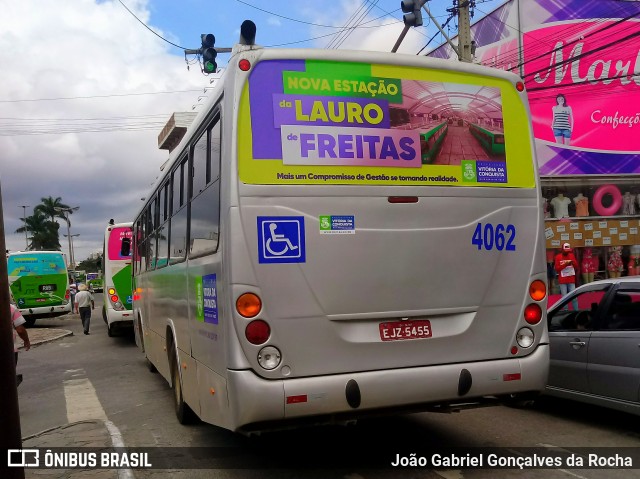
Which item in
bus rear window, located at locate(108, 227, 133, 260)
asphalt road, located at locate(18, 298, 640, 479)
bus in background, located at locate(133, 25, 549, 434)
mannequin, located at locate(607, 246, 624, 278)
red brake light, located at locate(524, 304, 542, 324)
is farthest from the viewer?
bus rear window, located at locate(108, 227, 133, 260)

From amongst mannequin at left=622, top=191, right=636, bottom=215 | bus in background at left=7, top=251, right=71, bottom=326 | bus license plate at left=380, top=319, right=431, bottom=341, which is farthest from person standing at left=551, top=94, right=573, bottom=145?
bus in background at left=7, top=251, right=71, bottom=326

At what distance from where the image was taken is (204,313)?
501cm

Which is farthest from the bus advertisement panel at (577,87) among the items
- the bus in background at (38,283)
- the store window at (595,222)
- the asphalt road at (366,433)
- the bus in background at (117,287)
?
the bus in background at (38,283)

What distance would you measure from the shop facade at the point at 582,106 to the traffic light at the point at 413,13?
7438 millimetres

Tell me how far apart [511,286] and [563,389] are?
2332 millimetres

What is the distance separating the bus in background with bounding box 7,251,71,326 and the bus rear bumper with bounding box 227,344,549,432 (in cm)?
2218

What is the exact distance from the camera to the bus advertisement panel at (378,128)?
439 centimetres

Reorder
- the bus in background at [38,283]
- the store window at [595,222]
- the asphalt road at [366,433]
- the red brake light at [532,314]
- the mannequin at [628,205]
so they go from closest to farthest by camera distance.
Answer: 1. the red brake light at [532,314]
2. the asphalt road at [366,433]
3. the store window at [595,222]
4. the mannequin at [628,205]
5. the bus in background at [38,283]

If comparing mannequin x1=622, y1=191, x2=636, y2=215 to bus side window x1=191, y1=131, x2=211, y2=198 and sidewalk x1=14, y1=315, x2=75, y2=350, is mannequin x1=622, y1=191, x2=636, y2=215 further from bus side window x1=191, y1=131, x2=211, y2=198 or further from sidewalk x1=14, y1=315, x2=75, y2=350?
sidewalk x1=14, y1=315, x2=75, y2=350

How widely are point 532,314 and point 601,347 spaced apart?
1649 mm

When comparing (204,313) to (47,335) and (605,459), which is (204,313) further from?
A: (47,335)

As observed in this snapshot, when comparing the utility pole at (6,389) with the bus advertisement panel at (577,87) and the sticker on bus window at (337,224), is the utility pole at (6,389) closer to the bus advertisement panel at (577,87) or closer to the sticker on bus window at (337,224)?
the sticker on bus window at (337,224)

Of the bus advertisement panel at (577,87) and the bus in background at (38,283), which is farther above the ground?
the bus advertisement panel at (577,87)

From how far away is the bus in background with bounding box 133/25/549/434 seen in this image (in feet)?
13.9
